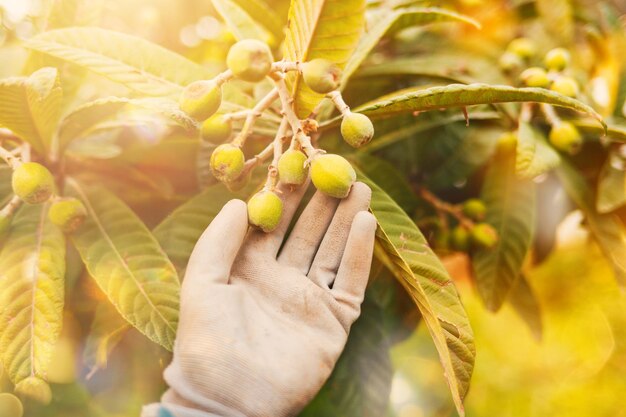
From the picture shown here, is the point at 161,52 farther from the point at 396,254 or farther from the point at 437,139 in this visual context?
the point at 437,139

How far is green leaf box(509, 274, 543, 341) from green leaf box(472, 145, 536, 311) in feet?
0.99

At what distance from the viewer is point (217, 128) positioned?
115 centimetres

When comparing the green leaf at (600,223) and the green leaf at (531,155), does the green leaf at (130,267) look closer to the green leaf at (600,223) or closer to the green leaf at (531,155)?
the green leaf at (531,155)

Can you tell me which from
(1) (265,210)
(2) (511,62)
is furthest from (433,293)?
(2) (511,62)

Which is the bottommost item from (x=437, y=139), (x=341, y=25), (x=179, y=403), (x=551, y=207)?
(x=179, y=403)

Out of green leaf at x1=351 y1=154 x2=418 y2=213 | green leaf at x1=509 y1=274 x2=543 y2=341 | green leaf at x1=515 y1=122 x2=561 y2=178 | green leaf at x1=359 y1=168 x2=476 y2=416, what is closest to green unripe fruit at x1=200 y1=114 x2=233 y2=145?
green leaf at x1=359 y1=168 x2=476 y2=416

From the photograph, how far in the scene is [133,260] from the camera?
1.23 meters

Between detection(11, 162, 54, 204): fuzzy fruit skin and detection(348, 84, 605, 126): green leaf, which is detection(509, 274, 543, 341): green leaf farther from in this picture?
detection(11, 162, 54, 204): fuzzy fruit skin

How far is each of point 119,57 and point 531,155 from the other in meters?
1.05

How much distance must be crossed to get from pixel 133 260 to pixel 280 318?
0.37 m

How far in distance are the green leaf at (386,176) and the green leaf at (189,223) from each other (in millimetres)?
367

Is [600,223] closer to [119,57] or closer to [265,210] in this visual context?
[265,210]

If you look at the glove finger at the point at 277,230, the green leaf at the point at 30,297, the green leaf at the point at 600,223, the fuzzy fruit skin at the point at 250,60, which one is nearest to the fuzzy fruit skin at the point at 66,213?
the green leaf at the point at 30,297

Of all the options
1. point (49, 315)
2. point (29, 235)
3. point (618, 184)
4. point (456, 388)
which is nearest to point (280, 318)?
point (456, 388)
